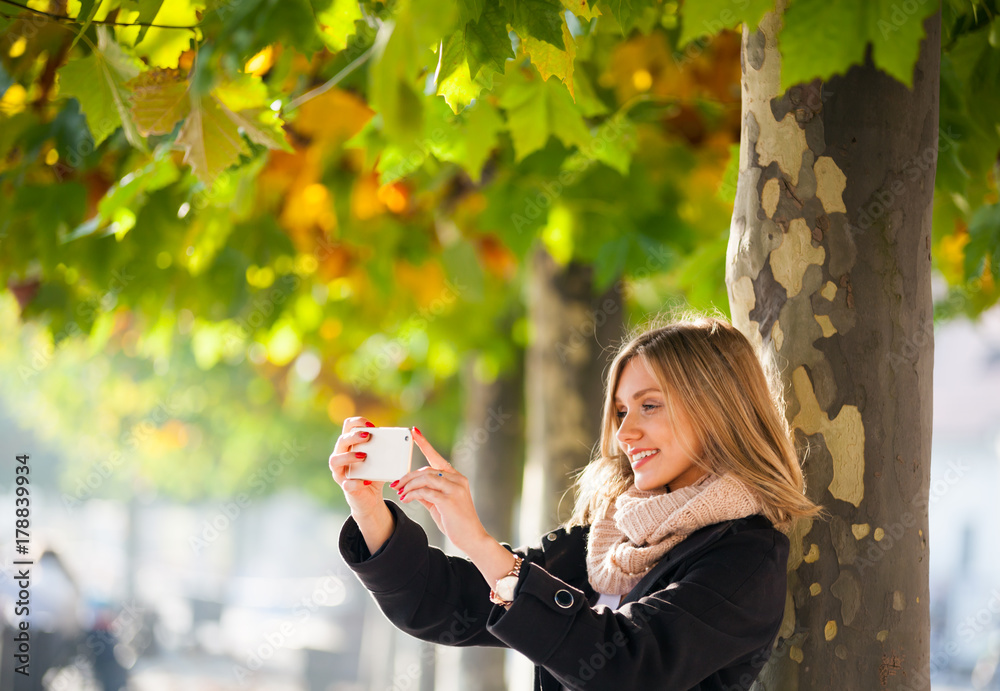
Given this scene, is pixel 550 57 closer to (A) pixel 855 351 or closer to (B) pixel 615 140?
(A) pixel 855 351

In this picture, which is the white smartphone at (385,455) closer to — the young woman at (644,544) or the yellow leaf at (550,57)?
the young woman at (644,544)

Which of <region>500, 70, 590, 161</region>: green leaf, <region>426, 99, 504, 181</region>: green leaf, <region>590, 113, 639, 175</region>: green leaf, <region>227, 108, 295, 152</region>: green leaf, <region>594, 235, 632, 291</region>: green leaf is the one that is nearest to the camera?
<region>227, 108, 295, 152</region>: green leaf

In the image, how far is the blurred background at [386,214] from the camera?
214cm

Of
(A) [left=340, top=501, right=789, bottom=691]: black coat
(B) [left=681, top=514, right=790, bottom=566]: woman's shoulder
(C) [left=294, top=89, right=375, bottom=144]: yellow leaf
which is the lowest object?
(A) [left=340, top=501, right=789, bottom=691]: black coat

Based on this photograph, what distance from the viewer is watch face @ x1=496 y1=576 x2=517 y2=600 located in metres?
1.64

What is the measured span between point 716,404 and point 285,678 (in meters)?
12.8

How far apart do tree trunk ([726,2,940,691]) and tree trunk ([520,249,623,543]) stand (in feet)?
7.45

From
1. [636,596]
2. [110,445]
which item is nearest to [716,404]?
[636,596]

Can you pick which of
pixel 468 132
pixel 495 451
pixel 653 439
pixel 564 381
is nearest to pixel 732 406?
pixel 653 439

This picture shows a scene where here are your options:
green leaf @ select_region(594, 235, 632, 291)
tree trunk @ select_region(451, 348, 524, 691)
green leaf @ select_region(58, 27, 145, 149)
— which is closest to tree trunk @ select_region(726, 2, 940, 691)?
green leaf @ select_region(58, 27, 145, 149)

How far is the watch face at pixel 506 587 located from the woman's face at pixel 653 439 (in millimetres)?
379

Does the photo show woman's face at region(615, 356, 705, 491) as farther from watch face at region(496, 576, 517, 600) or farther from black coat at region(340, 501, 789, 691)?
watch face at region(496, 576, 517, 600)

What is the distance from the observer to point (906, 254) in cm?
186

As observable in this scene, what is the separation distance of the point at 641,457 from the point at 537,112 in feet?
4.09
